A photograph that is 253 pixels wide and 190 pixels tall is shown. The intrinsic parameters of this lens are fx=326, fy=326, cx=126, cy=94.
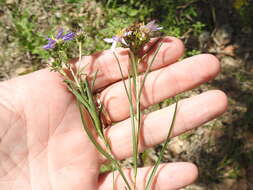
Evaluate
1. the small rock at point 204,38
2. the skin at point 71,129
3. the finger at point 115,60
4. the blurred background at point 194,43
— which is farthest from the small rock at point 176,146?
the small rock at point 204,38

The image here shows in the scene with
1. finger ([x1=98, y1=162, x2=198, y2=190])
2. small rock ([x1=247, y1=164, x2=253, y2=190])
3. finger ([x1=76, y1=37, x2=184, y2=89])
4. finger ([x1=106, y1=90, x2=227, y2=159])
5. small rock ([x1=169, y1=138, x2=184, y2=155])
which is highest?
finger ([x1=76, y1=37, x2=184, y2=89])

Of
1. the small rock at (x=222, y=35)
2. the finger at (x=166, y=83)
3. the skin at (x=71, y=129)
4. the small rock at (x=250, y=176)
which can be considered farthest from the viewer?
the small rock at (x=222, y=35)

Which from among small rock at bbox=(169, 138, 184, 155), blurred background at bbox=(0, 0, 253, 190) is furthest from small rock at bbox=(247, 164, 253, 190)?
small rock at bbox=(169, 138, 184, 155)

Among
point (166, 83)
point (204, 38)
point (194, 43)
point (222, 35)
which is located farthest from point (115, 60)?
point (222, 35)

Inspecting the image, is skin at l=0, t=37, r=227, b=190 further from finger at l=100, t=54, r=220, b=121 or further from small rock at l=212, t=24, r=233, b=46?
small rock at l=212, t=24, r=233, b=46

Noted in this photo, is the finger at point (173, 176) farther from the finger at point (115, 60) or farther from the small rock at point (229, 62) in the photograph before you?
the small rock at point (229, 62)

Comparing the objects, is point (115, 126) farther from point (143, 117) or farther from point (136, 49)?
point (136, 49)
